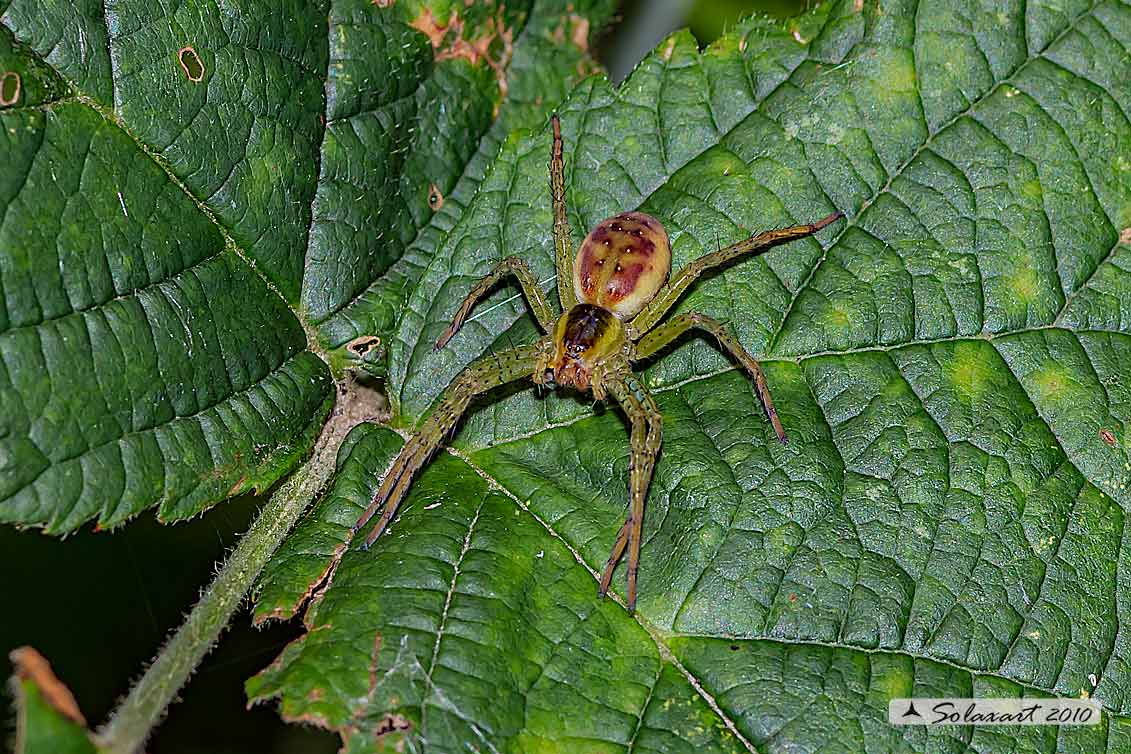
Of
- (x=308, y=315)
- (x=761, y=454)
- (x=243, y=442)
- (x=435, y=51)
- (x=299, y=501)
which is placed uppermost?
(x=435, y=51)

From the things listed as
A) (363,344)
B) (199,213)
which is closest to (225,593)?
(363,344)

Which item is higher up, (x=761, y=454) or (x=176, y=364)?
(x=176, y=364)

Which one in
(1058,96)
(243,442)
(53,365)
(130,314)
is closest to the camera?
(53,365)

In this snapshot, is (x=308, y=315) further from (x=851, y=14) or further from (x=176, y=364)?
(x=851, y=14)

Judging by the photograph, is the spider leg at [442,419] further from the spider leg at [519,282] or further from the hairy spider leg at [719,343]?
the hairy spider leg at [719,343]

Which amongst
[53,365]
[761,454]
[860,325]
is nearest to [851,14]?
[860,325]

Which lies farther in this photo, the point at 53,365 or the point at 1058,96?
the point at 1058,96
